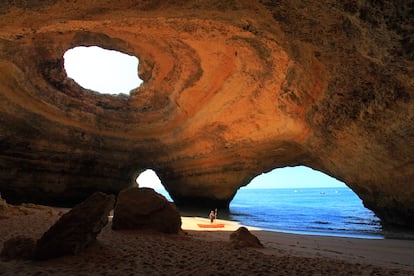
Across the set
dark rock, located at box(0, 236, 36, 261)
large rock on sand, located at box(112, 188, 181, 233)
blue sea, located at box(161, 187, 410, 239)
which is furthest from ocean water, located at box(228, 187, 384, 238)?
dark rock, located at box(0, 236, 36, 261)

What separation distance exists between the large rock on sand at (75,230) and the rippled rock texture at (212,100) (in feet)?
8.22

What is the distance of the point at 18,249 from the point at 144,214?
240 cm

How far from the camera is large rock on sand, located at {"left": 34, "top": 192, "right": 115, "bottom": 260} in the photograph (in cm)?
327

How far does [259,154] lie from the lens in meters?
12.4

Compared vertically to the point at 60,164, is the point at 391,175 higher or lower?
lower

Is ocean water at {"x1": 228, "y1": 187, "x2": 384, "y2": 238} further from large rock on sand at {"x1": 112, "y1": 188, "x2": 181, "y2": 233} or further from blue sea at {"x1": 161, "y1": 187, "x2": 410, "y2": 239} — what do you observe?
large rock on sand at {"x1": 112, "y1": 188, "x2": 181, "y2": 233}

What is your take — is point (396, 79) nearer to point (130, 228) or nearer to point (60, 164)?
point (130, 228)

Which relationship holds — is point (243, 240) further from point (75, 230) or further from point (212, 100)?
point (212, 100)

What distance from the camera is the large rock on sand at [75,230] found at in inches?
129

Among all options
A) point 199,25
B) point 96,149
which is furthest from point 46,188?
point 199,25

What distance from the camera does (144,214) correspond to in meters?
5.53

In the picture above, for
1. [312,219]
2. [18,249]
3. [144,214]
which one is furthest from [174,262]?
[312,219]

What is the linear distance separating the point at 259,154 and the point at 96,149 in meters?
6.70

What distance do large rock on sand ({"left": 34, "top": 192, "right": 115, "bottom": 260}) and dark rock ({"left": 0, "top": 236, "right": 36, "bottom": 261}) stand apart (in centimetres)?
12
